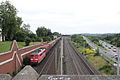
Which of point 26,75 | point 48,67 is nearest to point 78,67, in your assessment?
point 48,67

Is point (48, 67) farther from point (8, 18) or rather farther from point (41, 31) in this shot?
point (41, 31)

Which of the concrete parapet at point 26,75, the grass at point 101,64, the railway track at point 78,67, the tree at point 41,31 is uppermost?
the tree at point 41,31

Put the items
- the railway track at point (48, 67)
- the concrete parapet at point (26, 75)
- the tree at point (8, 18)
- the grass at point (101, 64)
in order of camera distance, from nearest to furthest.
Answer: the concrete parapet at point (26, 75) → the railway track at point (48, 67) → the grass at point (101, 64) → the tree at point (8, 18)

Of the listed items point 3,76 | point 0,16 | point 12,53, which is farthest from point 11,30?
point 3,76

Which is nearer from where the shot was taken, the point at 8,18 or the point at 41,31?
the point at 8,18

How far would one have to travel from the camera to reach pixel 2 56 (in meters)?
13.3

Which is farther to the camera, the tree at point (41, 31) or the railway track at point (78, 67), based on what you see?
the tree at point (41, 31)

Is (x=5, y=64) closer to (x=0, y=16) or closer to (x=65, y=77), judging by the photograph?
(x=65, y=77)

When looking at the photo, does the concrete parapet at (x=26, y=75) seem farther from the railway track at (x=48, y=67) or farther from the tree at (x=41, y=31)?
the tree at (x=41, y=31)

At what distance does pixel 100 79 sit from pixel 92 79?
0.15 meters

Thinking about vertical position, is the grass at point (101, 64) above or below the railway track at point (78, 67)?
below

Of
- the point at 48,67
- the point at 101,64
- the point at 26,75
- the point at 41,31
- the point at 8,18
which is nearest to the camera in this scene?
the point at 26,75

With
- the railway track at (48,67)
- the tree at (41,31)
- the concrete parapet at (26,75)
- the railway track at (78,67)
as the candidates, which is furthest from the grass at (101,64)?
the tree at (41,31)

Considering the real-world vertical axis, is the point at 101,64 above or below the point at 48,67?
below
